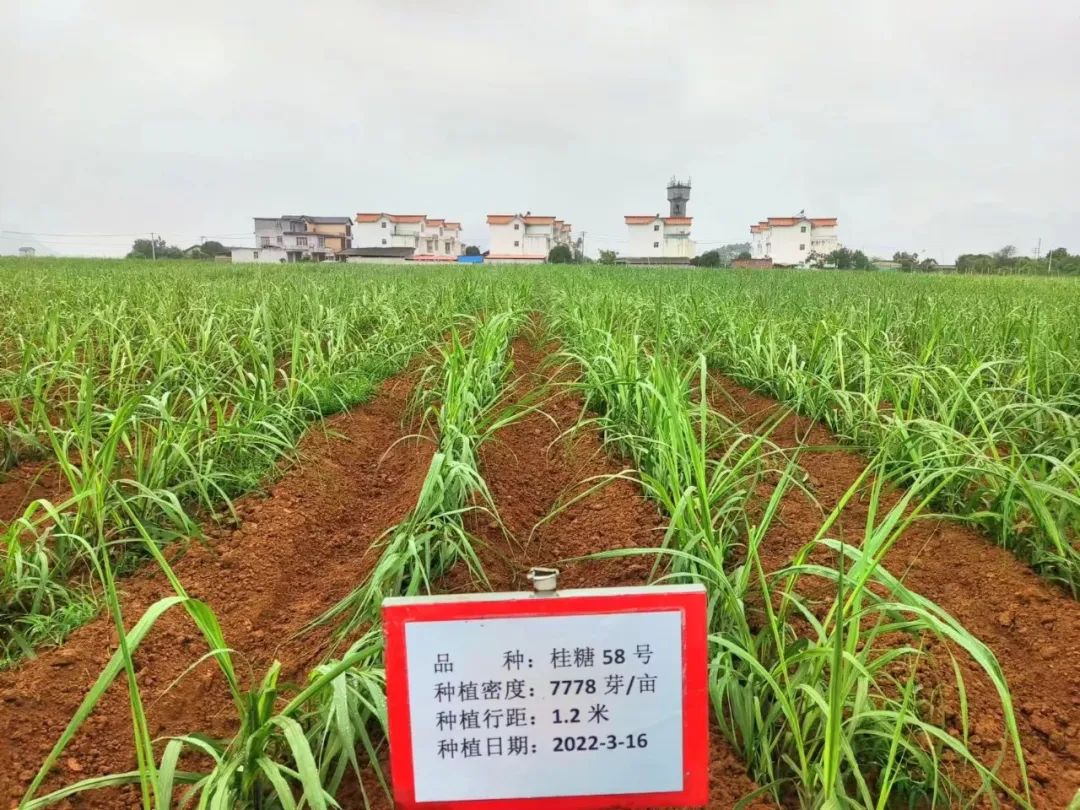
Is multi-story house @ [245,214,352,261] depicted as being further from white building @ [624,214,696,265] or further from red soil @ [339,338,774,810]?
red soil @ [339,338,774,810]

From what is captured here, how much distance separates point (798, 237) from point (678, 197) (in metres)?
22.8

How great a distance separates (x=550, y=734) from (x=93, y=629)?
143 cm

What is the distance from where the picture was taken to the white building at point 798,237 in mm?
54125

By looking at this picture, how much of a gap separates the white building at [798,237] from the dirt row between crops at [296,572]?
5554 cm

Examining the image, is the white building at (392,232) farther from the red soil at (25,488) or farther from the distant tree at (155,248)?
the red soil at (25,488)

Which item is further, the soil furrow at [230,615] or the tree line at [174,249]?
the tree line at [174,249]

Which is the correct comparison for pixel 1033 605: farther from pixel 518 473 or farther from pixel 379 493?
pixel 379 493

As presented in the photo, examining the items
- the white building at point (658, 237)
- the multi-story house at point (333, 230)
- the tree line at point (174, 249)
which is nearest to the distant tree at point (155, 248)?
the tree line at point (174, 249)

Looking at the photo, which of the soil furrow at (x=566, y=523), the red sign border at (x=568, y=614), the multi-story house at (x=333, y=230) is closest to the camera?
the red sign border at (x=568, y=614)

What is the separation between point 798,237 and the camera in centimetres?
5434

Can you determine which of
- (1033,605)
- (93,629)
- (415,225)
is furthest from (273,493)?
(415,225)

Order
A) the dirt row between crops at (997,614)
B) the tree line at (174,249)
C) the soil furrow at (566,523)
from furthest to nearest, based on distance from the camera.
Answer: the tree line at (174,249) < the soil furrow at (566,523) < the dirt row between crops at (997,614)

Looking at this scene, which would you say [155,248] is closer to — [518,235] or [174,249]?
[174,249]

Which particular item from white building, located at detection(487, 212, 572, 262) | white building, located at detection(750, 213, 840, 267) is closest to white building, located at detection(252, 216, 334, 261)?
white building, located at detection(487, 212, 572, 262)
